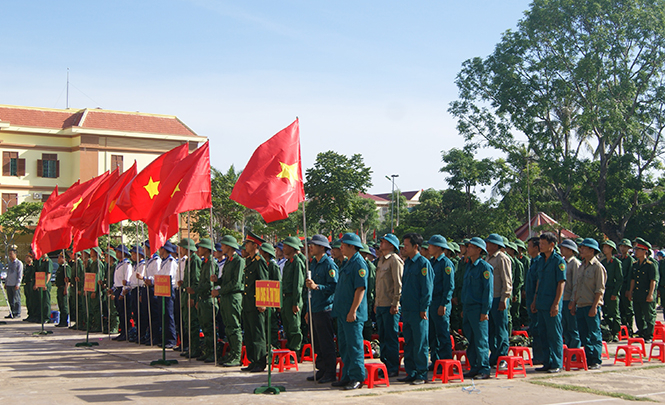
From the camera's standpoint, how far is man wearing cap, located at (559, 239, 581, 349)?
1077cm

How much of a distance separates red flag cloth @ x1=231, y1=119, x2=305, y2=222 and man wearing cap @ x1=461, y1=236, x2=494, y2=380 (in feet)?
8.63

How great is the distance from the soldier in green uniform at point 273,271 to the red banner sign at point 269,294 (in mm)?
1651

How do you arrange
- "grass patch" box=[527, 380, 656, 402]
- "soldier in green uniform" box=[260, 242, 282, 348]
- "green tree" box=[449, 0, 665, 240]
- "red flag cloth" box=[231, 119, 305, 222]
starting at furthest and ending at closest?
"green tree" box=[449, 0, 665, 240] → "soldier in green uniform" box=[260, 242, 282, 348] → "red flag cloth" box=[231, 119, 305, 222] → "grass patch" box=[527, 380, 656, 402]

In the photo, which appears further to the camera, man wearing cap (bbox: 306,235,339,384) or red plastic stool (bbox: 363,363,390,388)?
man wearing cap (bbox: 306,235,339,384)

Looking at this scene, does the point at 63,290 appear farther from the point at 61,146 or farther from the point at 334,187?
the point at 61,146

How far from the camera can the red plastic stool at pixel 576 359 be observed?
10.4 m

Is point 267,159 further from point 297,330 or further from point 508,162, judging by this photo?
point 508,162

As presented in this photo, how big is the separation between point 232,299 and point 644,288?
8641 mm

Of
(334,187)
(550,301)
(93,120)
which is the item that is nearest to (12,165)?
(93,120)

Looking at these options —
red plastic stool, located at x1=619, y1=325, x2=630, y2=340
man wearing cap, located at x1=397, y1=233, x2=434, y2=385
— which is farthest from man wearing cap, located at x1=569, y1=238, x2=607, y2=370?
red plastic stool, located at x1=619, y1=325, x2=630, y2=340

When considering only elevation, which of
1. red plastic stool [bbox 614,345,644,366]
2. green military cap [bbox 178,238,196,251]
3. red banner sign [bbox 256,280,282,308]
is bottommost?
red plastic stool [bbox 614,345,644,366]

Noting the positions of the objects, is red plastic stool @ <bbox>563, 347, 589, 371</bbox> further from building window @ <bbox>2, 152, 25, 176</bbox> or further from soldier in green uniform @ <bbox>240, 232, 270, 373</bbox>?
building window @ <bbox>2, 152, 25, 176</bbox>

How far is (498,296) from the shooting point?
10586mm

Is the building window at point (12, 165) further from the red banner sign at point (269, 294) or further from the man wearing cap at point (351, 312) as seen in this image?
the man wearing cap at point (351, 312)
